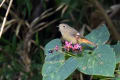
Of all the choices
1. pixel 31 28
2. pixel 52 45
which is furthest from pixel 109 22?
pixel 52 45

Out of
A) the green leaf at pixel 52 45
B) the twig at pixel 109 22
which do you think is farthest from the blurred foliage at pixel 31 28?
the green leaf at pixel 52 45

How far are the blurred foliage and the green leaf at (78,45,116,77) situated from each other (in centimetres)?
88

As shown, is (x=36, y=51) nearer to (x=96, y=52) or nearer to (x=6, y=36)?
(x=6, y=36)

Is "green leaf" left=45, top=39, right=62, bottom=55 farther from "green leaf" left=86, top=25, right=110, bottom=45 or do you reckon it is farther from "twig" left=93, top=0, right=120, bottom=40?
"twig" left=93, top=0, right=120, bottom=40

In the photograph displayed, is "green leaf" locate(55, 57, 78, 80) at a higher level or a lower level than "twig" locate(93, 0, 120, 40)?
lower

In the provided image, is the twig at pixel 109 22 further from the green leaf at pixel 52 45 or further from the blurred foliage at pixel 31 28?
the green leaf at pixel 52 45

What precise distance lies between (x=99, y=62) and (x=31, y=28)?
1151mm

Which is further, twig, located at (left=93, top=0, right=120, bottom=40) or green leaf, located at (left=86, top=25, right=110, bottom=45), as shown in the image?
twig, located at (left=93, top=0, right=120, bottom=40)

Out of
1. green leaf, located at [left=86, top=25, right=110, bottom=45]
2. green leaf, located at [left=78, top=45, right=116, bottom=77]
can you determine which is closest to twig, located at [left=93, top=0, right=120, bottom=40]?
green leaf, located at [left=86, top=25, right=110, bottom=45]

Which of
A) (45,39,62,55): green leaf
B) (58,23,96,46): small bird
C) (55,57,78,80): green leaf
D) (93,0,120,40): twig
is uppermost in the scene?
(93,0,120,40): twig

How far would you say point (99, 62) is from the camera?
52.9 inches

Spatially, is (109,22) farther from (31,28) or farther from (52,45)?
(52,45)

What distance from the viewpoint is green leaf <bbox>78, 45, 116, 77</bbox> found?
51.1 inches

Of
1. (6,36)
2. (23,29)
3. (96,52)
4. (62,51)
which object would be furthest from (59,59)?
(6,36)
